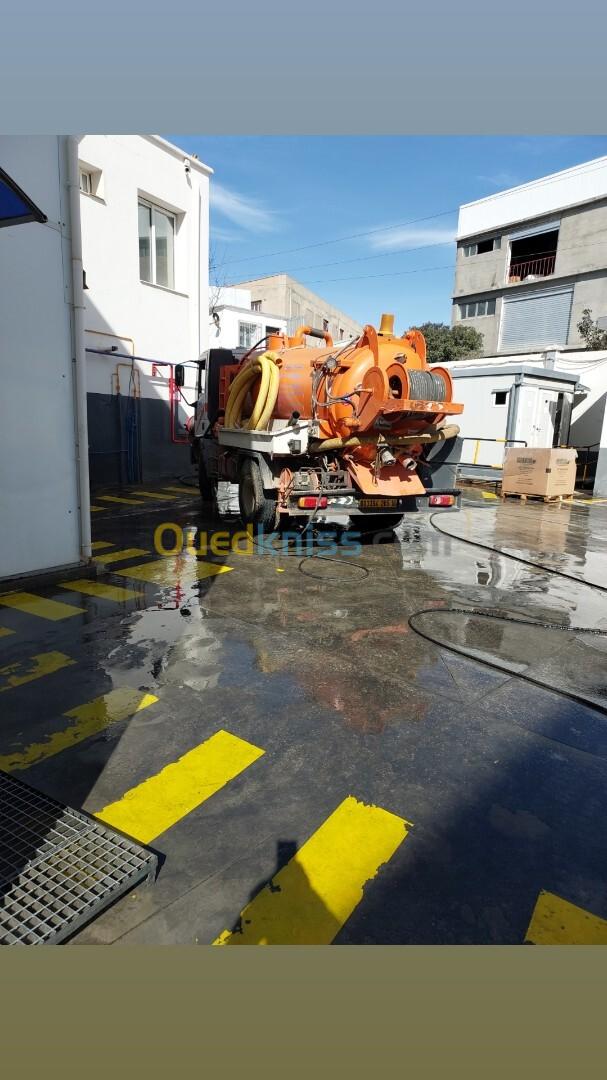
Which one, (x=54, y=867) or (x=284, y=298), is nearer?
(x=54, y=867)

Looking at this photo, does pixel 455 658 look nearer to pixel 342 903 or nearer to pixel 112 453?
pixel 342 903

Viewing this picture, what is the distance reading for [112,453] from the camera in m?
14.5

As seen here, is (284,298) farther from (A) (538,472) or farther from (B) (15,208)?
(B) (15,208)

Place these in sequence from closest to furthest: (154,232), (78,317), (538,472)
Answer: (78,317) < (538,472) < (154,232)

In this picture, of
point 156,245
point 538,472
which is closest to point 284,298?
point 156,245

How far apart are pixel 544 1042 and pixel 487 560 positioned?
6.55m

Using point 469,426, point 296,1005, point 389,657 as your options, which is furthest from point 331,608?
point 469,426

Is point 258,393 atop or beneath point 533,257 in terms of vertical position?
beneath

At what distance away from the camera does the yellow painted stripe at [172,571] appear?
21.6ft

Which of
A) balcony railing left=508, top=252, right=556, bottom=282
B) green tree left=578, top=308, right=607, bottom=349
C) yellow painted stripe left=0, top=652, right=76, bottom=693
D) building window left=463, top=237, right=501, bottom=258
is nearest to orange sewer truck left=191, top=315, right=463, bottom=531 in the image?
yellow painted stripe left=0, top=652, right=76, bottom=693

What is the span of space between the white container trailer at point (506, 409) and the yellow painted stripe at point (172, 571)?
445 inches

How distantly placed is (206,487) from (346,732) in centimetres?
884

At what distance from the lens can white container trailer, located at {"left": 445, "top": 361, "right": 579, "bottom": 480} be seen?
16547 mm

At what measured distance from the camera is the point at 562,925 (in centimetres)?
212
